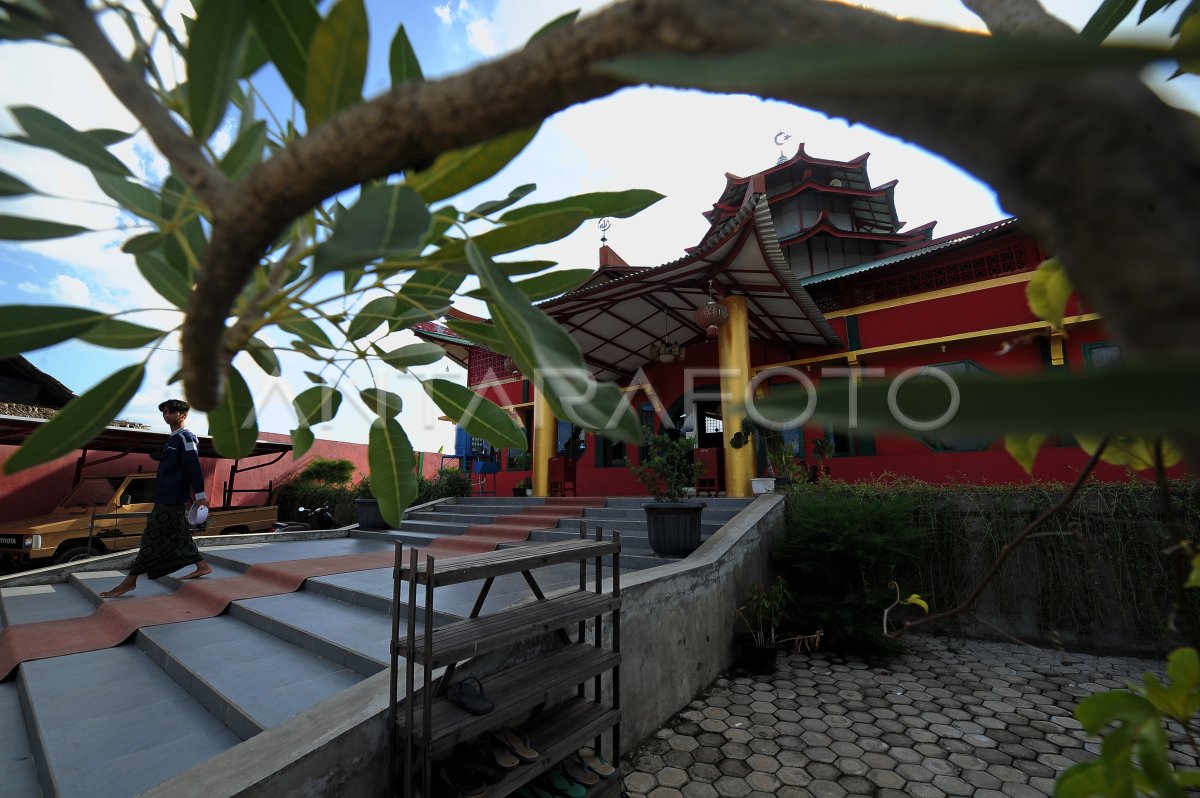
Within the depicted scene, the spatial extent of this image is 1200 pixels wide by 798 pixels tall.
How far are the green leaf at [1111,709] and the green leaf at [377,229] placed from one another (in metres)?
0.68

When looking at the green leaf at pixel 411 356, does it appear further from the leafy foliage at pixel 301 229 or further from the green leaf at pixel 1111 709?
the green leaf at pixel 1111 709

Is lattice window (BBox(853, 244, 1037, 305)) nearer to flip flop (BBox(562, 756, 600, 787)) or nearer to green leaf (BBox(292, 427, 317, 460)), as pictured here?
flip flop (BBox(562, 756, 600, 787))

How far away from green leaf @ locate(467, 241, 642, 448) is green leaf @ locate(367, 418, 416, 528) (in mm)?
354

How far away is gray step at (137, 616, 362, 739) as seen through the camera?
6.84ft

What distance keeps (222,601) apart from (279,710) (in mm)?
1840

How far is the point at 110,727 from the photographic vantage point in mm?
2018

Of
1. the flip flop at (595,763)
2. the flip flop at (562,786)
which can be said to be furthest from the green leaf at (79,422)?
the flip flop at (595,763)

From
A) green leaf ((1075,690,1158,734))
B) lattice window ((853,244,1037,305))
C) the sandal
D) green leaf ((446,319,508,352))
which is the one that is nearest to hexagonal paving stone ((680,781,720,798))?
the sandal

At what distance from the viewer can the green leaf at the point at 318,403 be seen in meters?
0.70

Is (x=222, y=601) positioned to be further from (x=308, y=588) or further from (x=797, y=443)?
(x=797, y=443)

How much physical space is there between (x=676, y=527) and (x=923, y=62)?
167 inches

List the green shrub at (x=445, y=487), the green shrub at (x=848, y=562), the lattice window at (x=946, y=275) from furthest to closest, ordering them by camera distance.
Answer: the green shrub at (x=445, y=487)
the lattice window at (x=946, y=275)
the green shrub at (x=848, y=562)

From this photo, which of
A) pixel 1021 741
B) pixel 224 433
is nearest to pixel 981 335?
pixel 1021 741

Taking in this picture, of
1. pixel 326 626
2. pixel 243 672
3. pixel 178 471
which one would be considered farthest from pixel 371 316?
pixel 178 471
